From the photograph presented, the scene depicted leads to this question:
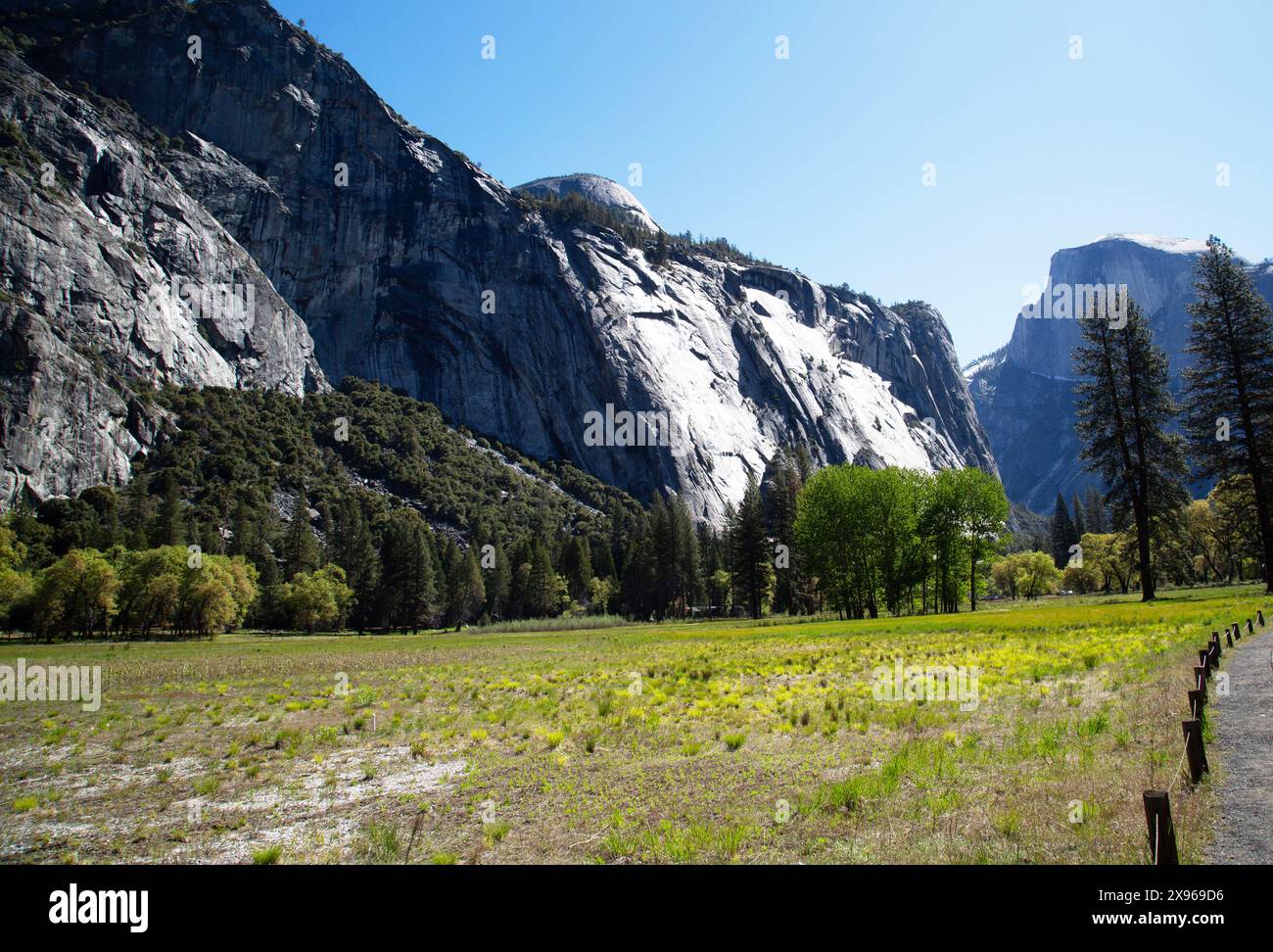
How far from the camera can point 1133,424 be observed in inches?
1594

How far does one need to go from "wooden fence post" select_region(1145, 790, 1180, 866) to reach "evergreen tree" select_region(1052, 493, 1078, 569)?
5592 inches

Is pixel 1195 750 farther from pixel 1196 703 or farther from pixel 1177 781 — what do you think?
pixel 1196 703

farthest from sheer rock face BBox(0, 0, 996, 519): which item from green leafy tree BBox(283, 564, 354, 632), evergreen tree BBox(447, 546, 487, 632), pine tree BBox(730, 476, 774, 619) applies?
green leafy tree BBox(283, 564, 354, 632)

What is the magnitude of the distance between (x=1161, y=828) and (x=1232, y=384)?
139ft

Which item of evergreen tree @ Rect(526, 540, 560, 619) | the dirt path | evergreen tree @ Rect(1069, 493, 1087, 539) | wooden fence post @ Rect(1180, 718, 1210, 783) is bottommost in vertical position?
evergreen tree @ Rect(526, 540, 560, 619)

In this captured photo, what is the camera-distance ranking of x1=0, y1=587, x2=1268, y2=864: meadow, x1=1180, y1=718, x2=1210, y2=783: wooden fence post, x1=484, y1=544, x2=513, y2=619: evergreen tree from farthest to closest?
x1=484, y1=544, x2=513, y2=619: evergreen tree → x1=1180, y1=718, x2=1210, y2=783: wooden fence post → x1=0, y1=587, x2=1268, y2=864: meadow

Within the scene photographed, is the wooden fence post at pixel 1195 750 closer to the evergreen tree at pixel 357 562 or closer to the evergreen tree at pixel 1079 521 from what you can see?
the evergreen tree at pixel 357 562

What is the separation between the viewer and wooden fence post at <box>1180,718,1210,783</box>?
7.97 m

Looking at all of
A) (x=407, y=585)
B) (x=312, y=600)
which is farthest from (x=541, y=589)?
(x=312, y=600)

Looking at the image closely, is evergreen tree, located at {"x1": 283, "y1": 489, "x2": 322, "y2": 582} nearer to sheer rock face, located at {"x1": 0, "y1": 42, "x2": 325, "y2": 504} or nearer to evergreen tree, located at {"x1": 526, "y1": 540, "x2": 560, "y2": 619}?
evergreen tree, located at {"x1": 526, "y1": 540, "x2": 560, "y2": 619}

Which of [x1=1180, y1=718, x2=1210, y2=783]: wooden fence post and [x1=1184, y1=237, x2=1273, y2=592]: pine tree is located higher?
[x1=1184, y1=237, x2=1273, y2=592]: pine tree

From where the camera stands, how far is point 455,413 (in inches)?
7530

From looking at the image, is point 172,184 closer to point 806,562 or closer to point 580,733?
point 806,562

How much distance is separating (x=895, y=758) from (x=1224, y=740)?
4.71 meters
